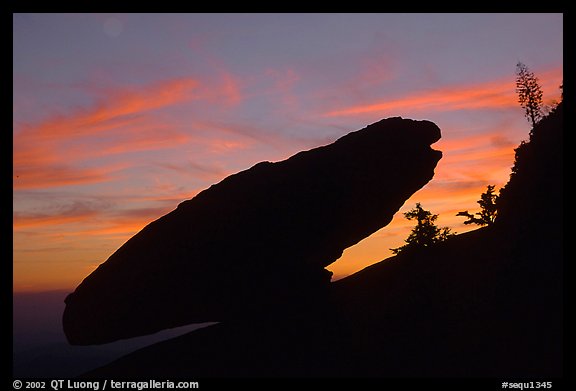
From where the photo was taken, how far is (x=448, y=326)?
22422mm

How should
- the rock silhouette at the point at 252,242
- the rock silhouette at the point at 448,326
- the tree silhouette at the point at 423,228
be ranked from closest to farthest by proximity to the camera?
the rock silhouette at the point at 448,326 < the rock silhouette at the point at 252,242 < the tree silhouette at the point at 423,228

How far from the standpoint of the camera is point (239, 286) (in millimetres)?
22688

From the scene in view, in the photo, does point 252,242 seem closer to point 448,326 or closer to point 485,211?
point 448,326

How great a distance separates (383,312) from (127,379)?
13.9 m

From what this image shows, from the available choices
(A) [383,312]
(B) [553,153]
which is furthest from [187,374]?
(B) [553,153]

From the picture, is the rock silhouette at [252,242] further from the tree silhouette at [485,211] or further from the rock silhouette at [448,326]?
the tree silhouette at [485,211]

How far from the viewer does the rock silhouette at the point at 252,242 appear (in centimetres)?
2170

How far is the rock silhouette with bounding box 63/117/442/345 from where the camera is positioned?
2170 centimetres

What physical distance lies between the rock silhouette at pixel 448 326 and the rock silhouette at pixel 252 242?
1.77 meters

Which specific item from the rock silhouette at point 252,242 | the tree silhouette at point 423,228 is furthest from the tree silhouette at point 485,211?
the rock silhouette at point 252,242

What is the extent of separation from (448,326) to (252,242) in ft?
34.0

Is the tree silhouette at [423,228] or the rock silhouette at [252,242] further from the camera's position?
the tree silhouette at [423,228]
